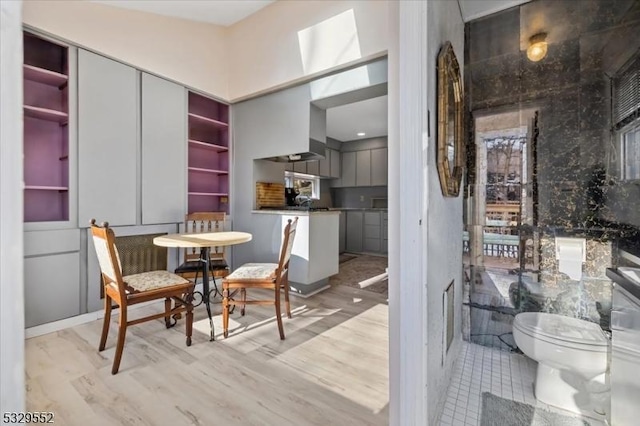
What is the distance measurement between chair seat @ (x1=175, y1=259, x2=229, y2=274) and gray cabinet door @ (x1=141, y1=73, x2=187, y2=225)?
2.02 feet

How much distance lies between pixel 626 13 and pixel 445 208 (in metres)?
1.64

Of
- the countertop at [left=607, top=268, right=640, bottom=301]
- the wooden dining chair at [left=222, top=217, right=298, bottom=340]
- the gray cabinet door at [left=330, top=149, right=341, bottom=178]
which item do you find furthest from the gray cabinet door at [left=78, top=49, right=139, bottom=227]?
the gray cabinet door at [left=330, top=149, right=341, bottom=178]

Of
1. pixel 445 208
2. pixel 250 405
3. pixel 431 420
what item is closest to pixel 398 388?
pixel 431 420

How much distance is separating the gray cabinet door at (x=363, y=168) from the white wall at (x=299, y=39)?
128 inches

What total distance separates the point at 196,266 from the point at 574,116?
3190 millimetres

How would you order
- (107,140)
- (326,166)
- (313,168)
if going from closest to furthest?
(107,140), (313,168), (326,166)

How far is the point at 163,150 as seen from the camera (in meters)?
3.01

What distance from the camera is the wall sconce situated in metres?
1.92

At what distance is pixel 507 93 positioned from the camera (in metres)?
2.05

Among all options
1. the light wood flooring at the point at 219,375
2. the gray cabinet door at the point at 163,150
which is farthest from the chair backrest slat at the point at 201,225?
the light wood flooring at the point at 219,375

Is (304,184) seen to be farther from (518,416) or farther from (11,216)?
(11,216)

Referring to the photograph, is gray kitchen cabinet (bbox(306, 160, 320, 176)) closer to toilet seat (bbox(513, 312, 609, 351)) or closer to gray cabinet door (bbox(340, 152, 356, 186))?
gray cabinet door (bbox(340, 152, 356, 186))

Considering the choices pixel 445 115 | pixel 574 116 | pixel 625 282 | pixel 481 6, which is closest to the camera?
pixel 625 282

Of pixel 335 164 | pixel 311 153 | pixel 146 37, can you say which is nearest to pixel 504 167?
pixel 311 153
